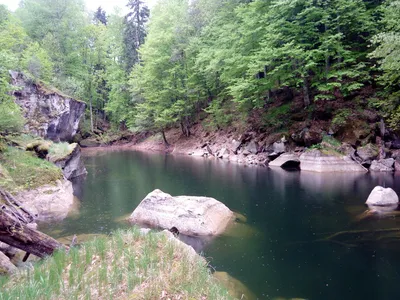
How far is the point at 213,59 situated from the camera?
93.3 feet

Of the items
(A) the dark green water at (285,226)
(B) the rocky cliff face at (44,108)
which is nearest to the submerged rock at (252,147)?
(A) the dark green water at (285,226)

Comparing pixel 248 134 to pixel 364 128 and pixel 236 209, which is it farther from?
pixel 236 209

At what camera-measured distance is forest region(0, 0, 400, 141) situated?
1992 cm

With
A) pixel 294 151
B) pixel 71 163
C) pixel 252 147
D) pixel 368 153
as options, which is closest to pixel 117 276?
pixel 71 163

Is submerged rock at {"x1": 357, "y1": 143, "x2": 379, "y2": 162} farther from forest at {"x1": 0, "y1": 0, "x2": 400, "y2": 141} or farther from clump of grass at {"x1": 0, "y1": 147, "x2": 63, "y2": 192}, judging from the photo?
clump of grass at {"x1": 0, "y1": 147, "x2": 63, "y2": 192}

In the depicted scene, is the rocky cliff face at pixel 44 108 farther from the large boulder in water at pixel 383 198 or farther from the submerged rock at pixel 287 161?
the large boulder in water at pixel 383 198

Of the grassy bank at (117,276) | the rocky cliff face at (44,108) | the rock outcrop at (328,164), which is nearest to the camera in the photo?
the grassy bank at (117,276)

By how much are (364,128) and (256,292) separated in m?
17.6

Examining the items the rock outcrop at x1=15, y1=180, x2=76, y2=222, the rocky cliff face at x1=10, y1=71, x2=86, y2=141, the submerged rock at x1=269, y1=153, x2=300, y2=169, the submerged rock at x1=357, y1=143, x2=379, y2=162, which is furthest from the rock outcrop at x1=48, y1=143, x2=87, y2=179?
the submerged rock at x1=357, y1=143, x2=379, y2=162

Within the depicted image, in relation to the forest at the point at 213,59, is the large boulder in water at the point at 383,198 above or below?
below

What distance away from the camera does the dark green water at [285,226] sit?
6.43m

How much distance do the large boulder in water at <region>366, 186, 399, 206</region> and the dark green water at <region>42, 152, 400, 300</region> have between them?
55 centimetres

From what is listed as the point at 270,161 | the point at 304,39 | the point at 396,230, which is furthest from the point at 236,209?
the point at 304,39

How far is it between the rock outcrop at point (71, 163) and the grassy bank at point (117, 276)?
13500 mm
